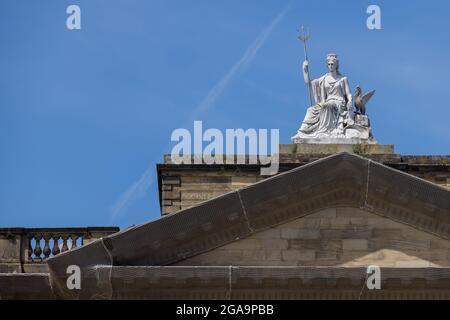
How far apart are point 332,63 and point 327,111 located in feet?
5.91

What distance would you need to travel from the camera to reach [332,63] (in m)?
52.9

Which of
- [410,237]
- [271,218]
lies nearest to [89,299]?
[271,218]

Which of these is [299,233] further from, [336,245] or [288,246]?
[336,245]

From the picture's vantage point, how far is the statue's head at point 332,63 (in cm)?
5281

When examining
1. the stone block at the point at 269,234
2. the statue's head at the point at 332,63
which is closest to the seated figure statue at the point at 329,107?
the statue's head at the point at 332,63

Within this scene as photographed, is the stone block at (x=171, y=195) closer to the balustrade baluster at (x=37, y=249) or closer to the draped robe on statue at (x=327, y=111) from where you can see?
the draped robe on statue at (x=327, y=111)

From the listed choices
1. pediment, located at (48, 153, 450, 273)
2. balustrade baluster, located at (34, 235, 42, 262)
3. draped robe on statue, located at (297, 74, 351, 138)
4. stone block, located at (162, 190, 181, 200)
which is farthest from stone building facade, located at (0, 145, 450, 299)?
draped robe on statue, located at (297, 74, 351, 138)

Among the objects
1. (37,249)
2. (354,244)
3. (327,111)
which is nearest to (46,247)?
(37,249)

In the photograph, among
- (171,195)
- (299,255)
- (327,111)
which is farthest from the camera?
(327,111)

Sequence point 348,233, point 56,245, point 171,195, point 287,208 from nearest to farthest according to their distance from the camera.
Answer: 1. point 287,208
2. point 348,233
3. point 56,245
4. point 171,195

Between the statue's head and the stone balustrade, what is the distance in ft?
30.8

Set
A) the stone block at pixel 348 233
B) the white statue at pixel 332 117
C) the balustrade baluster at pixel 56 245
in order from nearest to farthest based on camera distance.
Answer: the stone block at pixel 348 233, the balustrade baluster at pixel 56 245, the white statue at pixel 332 117

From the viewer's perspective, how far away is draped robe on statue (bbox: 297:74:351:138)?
51594 millimetres

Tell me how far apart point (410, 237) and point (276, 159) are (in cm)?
877
